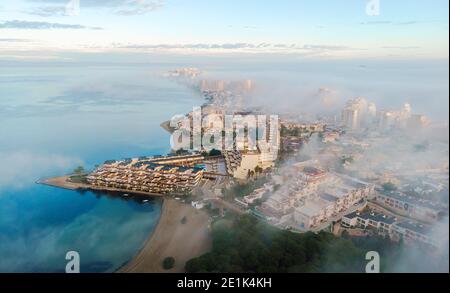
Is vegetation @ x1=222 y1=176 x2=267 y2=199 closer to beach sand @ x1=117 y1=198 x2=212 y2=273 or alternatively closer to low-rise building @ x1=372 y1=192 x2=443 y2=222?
beach sand @ x1=117 y1=198 x2=212 y2=273

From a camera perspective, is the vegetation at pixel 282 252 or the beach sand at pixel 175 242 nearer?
the vegetation at pixel 282 252

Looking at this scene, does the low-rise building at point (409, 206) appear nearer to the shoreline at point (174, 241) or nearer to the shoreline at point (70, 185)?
the shoreline at point (174, 241)

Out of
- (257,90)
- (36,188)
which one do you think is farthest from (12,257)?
(257,90)

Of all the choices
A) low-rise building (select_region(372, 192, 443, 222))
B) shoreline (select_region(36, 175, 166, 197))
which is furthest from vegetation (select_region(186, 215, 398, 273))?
shoreline (select_region(36, 175, 166, 197))

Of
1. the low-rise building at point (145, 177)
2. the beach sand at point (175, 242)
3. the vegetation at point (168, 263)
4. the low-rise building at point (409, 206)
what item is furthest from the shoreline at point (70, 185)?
the low-rise building at point (409, 206)

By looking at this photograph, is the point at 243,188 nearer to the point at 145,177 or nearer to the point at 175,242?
the point at 175,242

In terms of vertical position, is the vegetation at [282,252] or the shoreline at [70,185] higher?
the vegetation at [282,252]
